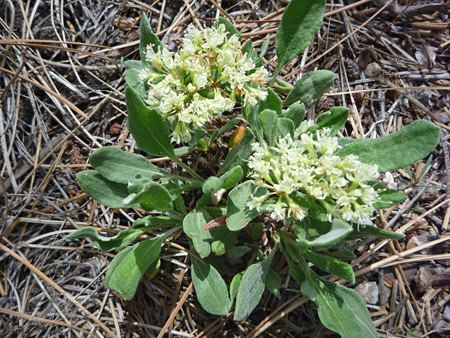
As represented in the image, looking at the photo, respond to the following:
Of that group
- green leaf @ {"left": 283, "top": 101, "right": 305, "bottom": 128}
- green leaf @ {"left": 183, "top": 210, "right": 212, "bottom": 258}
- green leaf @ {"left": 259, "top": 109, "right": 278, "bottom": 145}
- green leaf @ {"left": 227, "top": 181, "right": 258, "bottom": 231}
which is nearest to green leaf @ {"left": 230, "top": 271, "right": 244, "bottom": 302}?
green leaf @ {"left": 183, "top": 210, "right": 212, "bottom": 258}

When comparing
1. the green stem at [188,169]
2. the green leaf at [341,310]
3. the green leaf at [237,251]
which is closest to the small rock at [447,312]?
the green leaf at [341,310]

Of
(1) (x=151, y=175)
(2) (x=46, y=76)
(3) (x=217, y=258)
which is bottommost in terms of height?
(3) (x=217, y=258)

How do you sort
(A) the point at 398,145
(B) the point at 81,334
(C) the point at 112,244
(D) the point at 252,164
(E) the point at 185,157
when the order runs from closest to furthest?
(D) the point at 252,164
(A) the point at 398,145
(C) the point at 112,244
(B) the point at 81,334
(E) the point at 185,157

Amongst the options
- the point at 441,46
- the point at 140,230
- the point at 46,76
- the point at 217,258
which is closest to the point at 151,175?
the point at 140,230

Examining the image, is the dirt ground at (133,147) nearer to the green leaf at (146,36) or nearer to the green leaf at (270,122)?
the green leaf at (146,36)

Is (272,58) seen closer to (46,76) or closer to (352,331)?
(46,76)

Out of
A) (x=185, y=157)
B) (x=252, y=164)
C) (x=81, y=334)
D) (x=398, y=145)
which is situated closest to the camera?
(x=252, y=164)

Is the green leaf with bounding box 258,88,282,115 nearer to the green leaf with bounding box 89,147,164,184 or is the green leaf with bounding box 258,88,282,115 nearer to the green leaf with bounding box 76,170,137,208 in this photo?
the green leaf with bounding box 89,147,164,184
